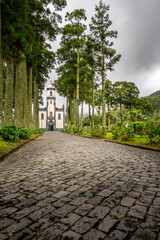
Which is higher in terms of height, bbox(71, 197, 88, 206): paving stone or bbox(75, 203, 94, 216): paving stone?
bbox(75, 203, 94, 216): paving stone

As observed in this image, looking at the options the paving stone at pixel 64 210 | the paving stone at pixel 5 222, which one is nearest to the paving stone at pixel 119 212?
the paving stone at pixel 64 210

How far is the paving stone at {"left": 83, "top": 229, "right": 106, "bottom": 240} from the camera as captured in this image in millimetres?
1337

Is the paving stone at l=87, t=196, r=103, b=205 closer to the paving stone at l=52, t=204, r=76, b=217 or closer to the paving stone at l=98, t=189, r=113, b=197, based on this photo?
the paving stone at l=98, t=189, r=113, b=197

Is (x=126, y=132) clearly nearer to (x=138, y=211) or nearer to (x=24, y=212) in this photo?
(x=138, y=211)

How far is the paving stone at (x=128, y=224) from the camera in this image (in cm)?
145

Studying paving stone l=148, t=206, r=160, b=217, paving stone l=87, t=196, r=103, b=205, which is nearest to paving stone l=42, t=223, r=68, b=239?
paving stone l=87, t=196, r=103, b=205

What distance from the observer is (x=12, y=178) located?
3.09 meters

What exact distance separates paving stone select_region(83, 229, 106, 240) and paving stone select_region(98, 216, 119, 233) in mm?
64

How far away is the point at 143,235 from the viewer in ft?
4.46

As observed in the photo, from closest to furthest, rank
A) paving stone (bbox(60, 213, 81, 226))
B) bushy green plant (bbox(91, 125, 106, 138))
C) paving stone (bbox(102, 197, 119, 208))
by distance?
paving stone (bbox(60, 213, 81, 226)) → paving stone (bbox(102, 197, 119, 208)) → bushy green plant (bbox(91, 125, 106, 138))

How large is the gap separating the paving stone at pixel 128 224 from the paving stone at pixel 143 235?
0.22 feet

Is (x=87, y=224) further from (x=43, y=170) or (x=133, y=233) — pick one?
(x=43, y=170)

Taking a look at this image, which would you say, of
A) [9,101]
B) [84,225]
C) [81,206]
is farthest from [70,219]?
[9,101]

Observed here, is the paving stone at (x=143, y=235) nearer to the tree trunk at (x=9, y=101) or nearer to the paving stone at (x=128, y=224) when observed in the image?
the paving stone at (x=128, y=224)
